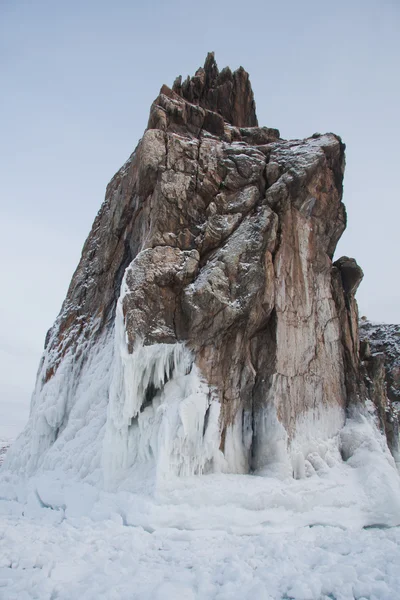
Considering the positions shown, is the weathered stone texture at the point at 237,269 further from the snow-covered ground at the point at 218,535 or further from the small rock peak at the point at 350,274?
the snow-covered ground at the point at 218,535

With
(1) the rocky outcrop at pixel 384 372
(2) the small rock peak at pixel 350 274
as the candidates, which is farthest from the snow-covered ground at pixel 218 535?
(2) the small rock peak at pixel 350 274

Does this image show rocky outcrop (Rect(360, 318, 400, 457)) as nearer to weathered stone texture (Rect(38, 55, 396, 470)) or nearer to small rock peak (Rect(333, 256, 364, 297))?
weathered stone texture (Rect(38, 55, 396, 470))

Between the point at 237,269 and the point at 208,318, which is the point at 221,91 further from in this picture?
the point at 208,318

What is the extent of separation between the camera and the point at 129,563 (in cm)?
660

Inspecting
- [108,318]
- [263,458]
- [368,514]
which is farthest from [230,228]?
[368,514]

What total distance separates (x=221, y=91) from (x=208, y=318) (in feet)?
42.4

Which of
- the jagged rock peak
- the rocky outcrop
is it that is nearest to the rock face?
the rocky outcrop

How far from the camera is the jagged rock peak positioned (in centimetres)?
1866

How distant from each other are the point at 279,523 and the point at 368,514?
2.72 metres

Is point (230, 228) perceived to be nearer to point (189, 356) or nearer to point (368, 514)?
point (189, 356)

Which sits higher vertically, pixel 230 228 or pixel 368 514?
pixel 230 228

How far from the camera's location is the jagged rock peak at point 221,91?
18656 mm

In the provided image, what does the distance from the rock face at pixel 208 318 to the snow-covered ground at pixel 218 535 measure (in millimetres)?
930

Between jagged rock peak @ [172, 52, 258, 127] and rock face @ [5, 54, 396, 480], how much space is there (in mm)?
2704
